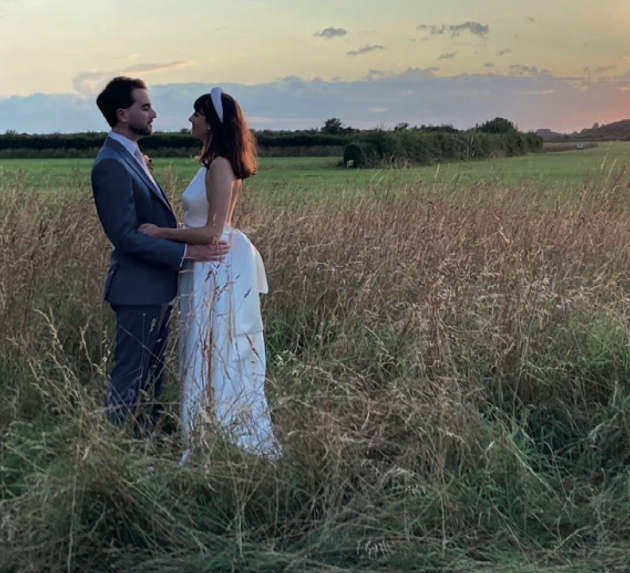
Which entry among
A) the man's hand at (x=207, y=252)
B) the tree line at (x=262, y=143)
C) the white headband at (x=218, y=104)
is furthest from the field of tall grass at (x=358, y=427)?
Result: the tree line at (x=262, y=143)

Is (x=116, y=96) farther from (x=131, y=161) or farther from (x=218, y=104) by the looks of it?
(x=218, y=104)

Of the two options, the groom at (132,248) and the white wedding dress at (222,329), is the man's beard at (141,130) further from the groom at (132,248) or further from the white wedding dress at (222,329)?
the white wedding dress at (222,329)

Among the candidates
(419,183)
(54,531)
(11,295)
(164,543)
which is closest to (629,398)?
(164,543)

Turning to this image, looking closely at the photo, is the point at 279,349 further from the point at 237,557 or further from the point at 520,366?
the point at 237,557

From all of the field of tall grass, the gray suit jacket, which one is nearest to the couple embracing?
the gray suit jacket

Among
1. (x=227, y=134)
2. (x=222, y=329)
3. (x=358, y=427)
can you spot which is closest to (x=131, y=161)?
(x=227, y=134)

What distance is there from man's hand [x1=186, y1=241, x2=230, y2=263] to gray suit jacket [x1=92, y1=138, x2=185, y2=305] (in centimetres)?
6

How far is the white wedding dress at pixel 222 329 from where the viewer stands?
3.61 metres

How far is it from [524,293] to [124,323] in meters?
2.36

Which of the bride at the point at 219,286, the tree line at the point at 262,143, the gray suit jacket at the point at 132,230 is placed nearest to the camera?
the gray suit jacket at the point at 132,230

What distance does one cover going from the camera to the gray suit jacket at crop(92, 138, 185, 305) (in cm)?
356

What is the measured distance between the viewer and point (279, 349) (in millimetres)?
5066

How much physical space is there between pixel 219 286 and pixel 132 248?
52 cm

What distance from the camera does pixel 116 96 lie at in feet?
12.0
